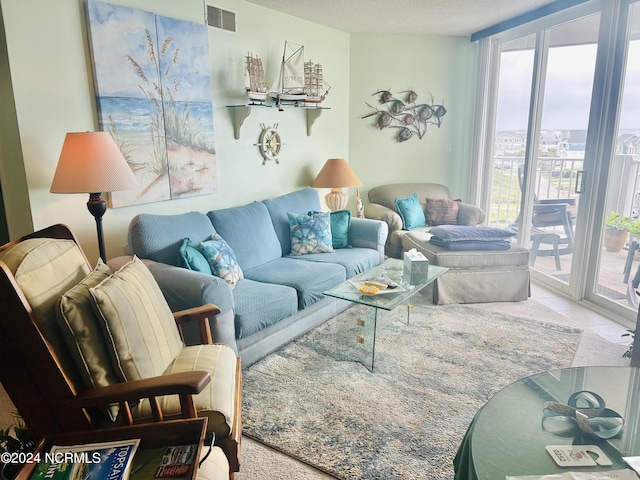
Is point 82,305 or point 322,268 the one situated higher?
point 82,305

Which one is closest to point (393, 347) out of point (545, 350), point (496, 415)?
point (545, 350)

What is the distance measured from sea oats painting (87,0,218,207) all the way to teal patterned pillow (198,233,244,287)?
57 cm

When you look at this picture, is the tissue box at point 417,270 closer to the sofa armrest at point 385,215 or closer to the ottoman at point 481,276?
the ottoman at point 481,276

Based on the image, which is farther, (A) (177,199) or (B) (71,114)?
(A) (177,199)

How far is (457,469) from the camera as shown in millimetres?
1521

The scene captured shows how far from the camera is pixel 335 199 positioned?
181 inches

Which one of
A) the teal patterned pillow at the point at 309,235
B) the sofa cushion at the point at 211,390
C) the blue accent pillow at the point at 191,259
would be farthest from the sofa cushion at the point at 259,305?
the teal patterned pillow at the point at 309,235

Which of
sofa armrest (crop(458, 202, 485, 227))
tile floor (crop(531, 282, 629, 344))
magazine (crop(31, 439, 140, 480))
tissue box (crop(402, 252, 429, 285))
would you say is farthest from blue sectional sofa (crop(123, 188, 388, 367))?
tile floor (crop(531, 282, 629, 344))

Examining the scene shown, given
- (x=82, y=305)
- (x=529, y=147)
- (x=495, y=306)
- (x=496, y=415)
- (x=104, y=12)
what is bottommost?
(x=495, y=306)

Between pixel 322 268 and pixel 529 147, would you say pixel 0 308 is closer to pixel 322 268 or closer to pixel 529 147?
pixel 322 268

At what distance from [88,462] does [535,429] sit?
1.38 metres

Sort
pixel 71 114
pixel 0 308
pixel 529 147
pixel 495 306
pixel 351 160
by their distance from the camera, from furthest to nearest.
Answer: pixel 351 160
pixel 529 147
pixel 495 306
pixel 71 114
pixel 0 308

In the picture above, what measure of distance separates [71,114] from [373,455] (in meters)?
2.44

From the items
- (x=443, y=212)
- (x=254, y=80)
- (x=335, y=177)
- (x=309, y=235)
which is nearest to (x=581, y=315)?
(x=443, y=212)
